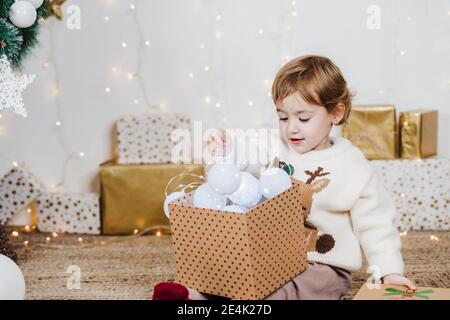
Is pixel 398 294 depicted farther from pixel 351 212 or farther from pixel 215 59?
pixel 215 59

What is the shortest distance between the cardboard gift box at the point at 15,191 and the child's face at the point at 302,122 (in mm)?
1218

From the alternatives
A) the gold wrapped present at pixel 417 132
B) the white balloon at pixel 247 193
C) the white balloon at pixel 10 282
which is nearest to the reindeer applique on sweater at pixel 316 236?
the white balloon at pixel 247 193

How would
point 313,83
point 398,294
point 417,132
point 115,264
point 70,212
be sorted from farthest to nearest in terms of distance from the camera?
point 70,212 → point 417,132 → point 115,264 → point 313,83 → point 398,294

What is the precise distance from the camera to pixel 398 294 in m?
1.25

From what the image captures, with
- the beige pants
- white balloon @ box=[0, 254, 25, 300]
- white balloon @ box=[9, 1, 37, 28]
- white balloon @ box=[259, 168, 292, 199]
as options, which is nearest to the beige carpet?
the beige pants

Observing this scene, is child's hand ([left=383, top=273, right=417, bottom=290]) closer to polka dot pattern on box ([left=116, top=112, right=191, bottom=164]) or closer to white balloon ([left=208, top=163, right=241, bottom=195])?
white balloon ([left=208, top=163, right=241, bottom=195])

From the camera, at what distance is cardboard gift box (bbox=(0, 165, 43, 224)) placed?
7.58ft

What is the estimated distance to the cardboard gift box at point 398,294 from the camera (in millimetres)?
1228

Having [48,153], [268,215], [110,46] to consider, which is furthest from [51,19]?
[268,215]

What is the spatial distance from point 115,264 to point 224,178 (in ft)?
3.04

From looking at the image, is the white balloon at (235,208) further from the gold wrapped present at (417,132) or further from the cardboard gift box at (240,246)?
the gold wrapped present at (417,132)

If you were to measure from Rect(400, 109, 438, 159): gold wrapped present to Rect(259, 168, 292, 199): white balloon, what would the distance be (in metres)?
1.16

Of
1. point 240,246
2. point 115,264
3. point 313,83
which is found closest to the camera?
point 240,246

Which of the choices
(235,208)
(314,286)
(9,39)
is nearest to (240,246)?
(235,208)
